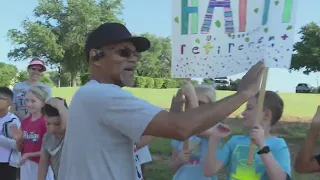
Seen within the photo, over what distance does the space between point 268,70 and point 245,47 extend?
31 centimetres

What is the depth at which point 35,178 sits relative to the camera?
15.7 ft

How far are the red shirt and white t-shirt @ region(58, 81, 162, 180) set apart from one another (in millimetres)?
2588

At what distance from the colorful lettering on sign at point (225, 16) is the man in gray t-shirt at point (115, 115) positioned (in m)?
0.98

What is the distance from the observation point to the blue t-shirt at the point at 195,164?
12.7 feet

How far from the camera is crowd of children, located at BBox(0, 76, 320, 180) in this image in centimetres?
321

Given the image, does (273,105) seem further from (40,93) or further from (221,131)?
(40,93)

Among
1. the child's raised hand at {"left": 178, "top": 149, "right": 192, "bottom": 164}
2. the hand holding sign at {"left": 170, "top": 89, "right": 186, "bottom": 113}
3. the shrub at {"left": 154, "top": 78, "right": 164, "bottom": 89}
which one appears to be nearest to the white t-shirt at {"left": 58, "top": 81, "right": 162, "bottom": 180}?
the hand holding sign at {"left": 170, "top": 89, "right": 186, "bottom": 113}

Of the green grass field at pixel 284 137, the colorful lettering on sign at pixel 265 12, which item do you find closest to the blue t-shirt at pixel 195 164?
the colorful lettering on sign at pixel 265 12

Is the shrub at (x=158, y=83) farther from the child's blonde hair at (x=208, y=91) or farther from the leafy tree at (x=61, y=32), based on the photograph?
the child's blonde hair at (x=208, y=91)

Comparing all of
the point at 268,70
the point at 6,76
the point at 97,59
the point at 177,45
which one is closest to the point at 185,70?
the point at 177,45

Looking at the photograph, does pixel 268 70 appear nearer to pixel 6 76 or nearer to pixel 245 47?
pixel 245 47

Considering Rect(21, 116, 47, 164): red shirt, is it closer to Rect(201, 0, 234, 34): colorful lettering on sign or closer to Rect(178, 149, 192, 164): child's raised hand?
Rect(178, 149, 192, 164): child's raised hand

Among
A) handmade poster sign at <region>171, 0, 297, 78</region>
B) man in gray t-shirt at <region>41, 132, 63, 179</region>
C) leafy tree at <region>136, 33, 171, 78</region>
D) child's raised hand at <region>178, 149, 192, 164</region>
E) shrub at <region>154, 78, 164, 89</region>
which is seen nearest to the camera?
handmade poster sign at <region>171, 0, 297, 78</region>

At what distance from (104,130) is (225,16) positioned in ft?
5.05
